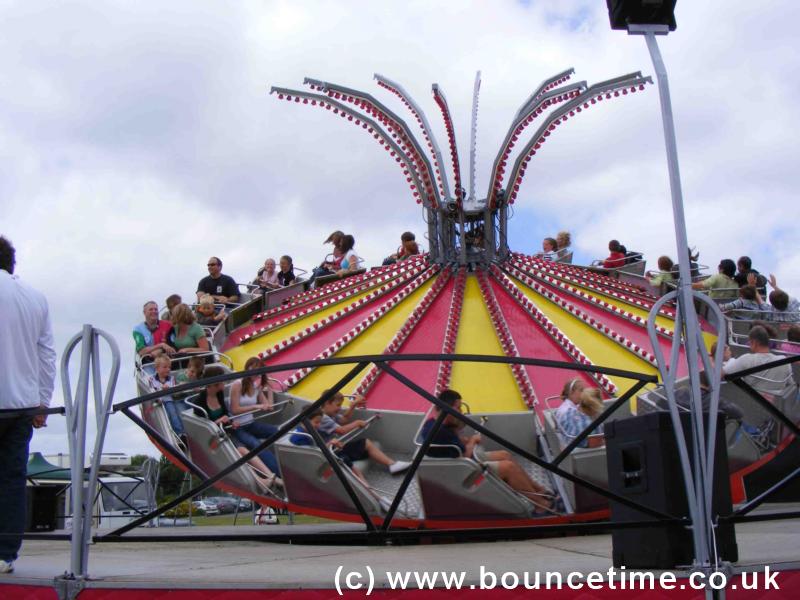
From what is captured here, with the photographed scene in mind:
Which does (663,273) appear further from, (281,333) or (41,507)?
(41,507)

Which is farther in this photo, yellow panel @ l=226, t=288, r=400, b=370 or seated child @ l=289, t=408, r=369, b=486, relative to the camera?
yellow panel @ l=226, t=288, r=400, b=370

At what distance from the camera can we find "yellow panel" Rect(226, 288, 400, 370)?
33.2 ft

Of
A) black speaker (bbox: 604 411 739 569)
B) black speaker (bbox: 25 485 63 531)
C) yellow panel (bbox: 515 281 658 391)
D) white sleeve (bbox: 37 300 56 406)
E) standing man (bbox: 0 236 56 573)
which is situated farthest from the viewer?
black speaker (bbox: 25 485 63 531)

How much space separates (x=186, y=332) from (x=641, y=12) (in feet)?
21.9

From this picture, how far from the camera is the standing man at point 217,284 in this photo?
12039 millimetres

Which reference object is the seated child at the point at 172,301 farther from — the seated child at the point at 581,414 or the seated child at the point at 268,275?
the seated child at the point at 581,414

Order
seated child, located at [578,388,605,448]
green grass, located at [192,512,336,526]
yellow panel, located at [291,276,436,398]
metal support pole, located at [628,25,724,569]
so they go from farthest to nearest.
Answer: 1. green grass, located at [192,512,336,526]
2. yellow panel, located at [291,276,436,398]
3. seated child, located at [578,388,605,448]
4. metal support pole, located at [628,25,724,569]

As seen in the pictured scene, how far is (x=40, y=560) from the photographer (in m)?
5.60

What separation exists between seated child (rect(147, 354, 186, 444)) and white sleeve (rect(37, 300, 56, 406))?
3.00 m

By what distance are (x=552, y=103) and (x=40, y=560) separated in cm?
803

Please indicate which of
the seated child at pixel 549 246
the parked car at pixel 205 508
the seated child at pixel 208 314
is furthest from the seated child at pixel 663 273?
the parked car at pixel 205 508

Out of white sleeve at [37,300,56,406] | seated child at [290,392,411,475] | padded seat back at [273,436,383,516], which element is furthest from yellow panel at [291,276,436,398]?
white sleeve at [37,300,56,406]

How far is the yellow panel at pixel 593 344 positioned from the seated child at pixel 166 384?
13.0ft

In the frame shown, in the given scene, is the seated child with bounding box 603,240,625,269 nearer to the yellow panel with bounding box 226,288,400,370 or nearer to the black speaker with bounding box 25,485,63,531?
the yellow panel with bounding box 226,288,400,370
